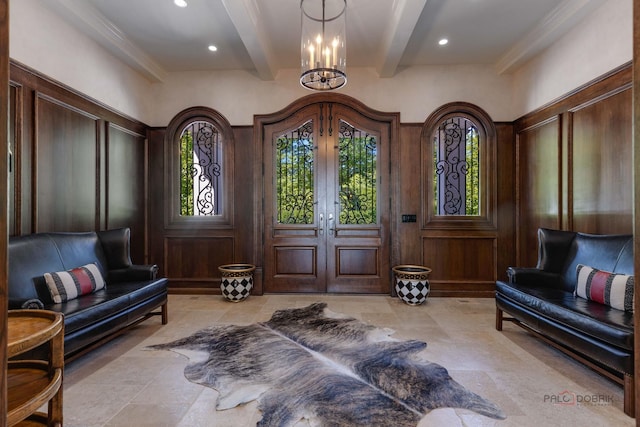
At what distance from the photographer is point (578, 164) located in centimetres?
337

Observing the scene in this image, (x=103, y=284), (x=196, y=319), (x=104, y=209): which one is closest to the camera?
(x=103, y=284)

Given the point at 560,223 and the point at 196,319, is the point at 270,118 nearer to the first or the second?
the point at 196,319

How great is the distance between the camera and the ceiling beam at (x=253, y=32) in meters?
3.04

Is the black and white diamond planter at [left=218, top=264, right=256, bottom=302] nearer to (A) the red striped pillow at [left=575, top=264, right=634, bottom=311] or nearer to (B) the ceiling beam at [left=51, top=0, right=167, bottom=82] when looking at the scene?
(B) the ceiling beam at [left=51, top=0, right=167, bottom=82]

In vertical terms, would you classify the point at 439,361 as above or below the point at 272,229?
below

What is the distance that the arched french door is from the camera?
4621mm

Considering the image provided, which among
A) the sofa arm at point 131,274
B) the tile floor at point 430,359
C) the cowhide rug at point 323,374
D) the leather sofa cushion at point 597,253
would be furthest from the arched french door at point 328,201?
the leather sofa cushion at point 597,253

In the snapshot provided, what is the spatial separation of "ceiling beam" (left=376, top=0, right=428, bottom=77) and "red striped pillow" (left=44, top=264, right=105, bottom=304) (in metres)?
3.90

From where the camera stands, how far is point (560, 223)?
365 cm

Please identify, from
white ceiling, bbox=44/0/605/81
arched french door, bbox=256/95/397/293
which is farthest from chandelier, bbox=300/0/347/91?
arched french door, bbox=256/95/397/293

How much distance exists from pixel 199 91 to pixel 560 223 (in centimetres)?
519

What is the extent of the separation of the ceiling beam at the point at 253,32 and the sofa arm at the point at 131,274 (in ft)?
9.09

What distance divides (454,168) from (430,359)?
297 centimetres

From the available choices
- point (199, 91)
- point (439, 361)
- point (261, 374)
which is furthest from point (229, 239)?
point (439, 361)
